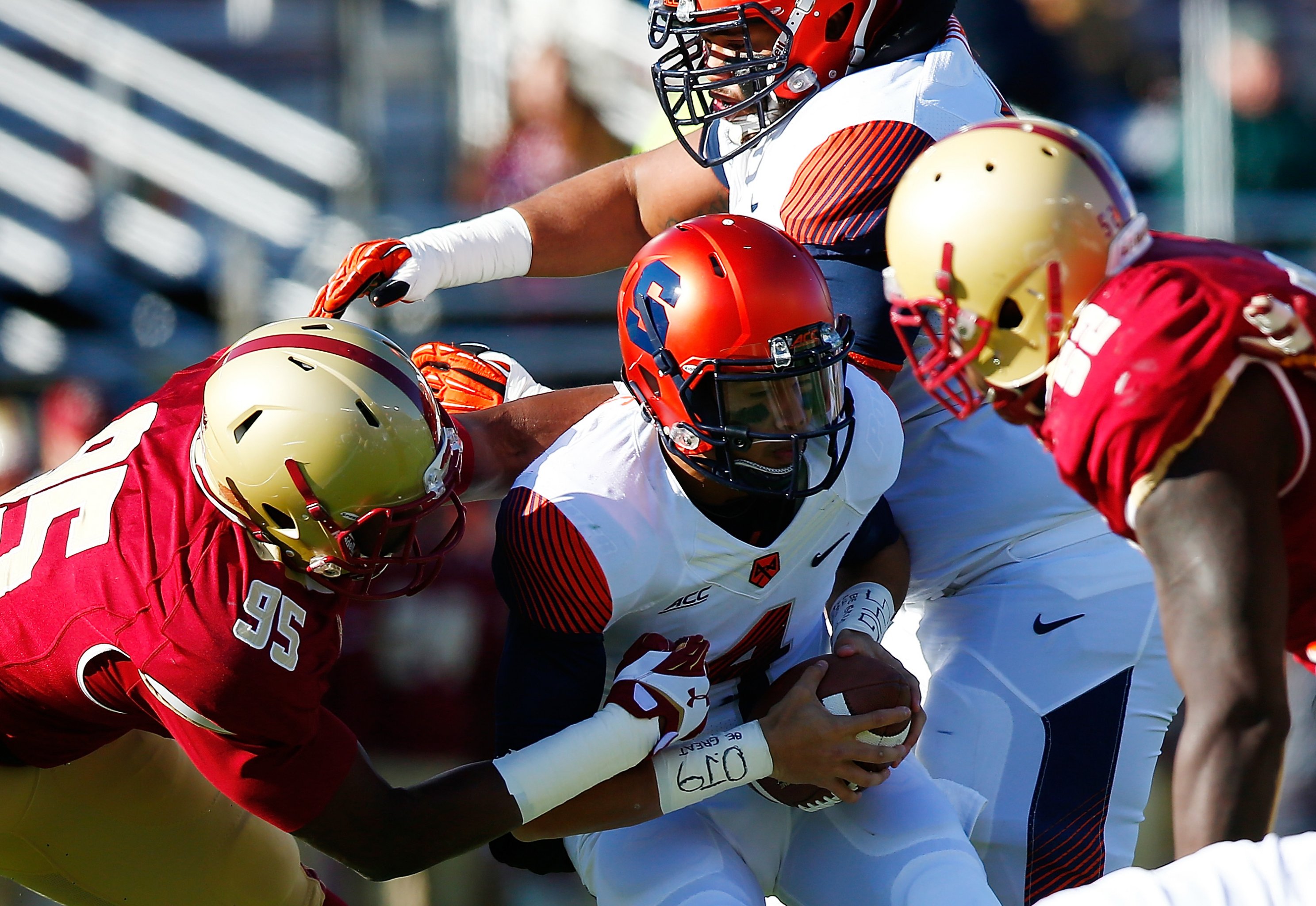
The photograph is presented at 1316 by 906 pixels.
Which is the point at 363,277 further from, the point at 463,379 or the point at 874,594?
the point at 874,594

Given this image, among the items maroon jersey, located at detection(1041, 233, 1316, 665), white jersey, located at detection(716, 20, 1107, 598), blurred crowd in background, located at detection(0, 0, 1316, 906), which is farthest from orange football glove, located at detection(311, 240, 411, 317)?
blurred crowd in background, located at detection(0, 0, 1316, 906)

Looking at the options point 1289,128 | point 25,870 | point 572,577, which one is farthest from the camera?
point 1289,128

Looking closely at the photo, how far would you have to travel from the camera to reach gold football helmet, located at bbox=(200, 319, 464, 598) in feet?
8.21

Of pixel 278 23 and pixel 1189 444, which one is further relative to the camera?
pixel 278 23

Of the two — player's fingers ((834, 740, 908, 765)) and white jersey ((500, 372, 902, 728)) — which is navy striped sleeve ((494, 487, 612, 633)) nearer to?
white jersey ((500, 372, 902, 728))

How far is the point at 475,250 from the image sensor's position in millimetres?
3537

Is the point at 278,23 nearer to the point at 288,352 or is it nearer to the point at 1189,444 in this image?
the point at 288,352

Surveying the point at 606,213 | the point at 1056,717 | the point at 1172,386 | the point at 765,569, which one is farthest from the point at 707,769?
the point at 606,213

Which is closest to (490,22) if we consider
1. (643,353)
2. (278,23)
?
(278,23)

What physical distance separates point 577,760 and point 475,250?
1487 millimetres

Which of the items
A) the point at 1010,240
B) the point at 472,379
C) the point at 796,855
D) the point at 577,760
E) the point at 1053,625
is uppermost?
the point at 1010,240

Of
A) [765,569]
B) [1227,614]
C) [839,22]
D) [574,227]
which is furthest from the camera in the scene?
[574,227]

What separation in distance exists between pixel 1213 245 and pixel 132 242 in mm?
4925

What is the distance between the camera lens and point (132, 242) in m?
6.00
